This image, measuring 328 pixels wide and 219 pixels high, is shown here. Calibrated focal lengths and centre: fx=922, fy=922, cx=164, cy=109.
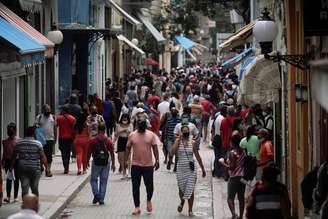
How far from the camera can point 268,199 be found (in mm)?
10359

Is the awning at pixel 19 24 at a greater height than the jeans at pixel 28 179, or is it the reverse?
the awning at pixel 19 24

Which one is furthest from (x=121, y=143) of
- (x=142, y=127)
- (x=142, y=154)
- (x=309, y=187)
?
(x=309, y=187)

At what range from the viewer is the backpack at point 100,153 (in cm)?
1664

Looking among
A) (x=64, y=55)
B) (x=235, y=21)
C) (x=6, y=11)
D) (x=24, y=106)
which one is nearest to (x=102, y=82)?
(x=235, y=21)

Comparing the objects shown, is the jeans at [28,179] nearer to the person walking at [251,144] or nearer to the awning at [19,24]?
the person walking at [251,144]

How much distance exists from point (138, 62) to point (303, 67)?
51635mm

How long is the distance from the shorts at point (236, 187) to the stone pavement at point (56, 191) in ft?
9.81

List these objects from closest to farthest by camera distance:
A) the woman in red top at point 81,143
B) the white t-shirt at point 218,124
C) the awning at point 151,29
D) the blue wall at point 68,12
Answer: the white t-shirt at point 218,124
the woman in red top at point 81,143
the blue wall at point 68,12
the awning at point 151,29

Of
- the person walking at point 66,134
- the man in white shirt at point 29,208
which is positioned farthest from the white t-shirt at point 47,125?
the man in white shirt at point 29,208

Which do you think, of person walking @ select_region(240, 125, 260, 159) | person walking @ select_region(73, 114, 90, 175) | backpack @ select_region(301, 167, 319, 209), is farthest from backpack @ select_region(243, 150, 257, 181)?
person walking @ select_region(73, 114, 90, 175)

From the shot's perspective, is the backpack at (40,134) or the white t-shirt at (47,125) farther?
the white t-shirt at (47,125)

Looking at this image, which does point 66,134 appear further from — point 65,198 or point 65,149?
point 65,198

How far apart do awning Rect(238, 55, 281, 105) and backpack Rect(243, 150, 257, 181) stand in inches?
124

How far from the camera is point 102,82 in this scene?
40.6 meters
